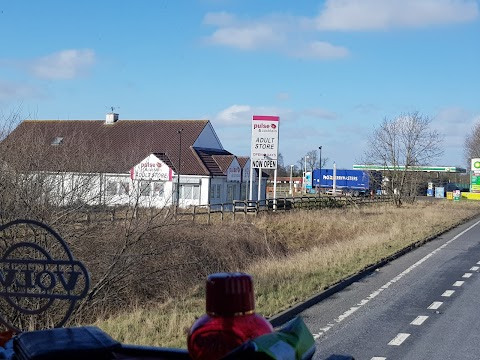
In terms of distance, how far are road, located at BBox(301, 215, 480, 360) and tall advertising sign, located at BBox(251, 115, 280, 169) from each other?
23285mm

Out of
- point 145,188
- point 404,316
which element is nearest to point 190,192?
point 145,188

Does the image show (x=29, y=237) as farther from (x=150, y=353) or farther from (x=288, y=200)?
(x=288, y=200)

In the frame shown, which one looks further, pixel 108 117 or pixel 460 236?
pixel 108 117

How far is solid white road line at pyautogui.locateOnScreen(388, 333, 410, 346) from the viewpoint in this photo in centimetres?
888

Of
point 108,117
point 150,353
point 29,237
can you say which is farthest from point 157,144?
point 150,353

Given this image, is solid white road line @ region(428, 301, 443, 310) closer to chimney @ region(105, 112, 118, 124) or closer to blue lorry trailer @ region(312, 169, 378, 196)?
chimney @ region(105, 112, 118, 124)

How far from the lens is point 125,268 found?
12.8m

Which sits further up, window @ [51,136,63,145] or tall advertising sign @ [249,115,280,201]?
tall advertising sign @ [249,115,280,201]

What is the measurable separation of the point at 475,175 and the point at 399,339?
76.9 m

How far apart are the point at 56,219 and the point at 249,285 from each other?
35.3 ft

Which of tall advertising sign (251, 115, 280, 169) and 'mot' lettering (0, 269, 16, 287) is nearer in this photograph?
'mot' lettering (0, 269, 16, 287)

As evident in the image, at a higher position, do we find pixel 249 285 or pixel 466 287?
pixel 249 285

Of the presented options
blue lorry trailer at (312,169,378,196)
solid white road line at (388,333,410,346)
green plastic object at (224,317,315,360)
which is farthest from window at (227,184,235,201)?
green plastic object at (224,317,315,360)

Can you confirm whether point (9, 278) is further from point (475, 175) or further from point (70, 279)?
point (475, 175)
